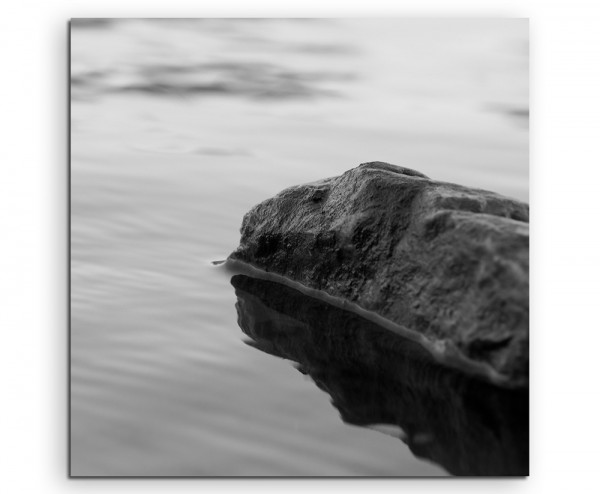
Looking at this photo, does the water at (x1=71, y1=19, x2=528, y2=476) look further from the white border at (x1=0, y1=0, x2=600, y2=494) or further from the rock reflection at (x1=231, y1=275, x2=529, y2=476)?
the white border at (x1=0, y1=0, x2=600, y2=494)

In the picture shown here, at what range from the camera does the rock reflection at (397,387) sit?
115 inches

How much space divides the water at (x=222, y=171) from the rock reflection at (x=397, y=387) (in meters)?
0.06

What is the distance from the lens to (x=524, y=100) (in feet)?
15.2

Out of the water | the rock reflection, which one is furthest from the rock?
the water

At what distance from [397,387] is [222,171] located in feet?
7.19

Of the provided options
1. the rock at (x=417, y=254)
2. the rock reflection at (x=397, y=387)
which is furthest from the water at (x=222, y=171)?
the rock at (x=417, y=254)

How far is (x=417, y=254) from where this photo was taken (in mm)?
3363

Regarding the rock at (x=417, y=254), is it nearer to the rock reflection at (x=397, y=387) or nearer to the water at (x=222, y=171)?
the rock reflection at (x=397, y=387)

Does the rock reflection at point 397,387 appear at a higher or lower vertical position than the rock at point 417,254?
lower

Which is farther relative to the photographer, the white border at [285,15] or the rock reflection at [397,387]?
the white border at [285,15]

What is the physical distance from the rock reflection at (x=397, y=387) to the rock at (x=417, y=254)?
3.0 inches

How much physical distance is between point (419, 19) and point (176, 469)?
2.13 meters
